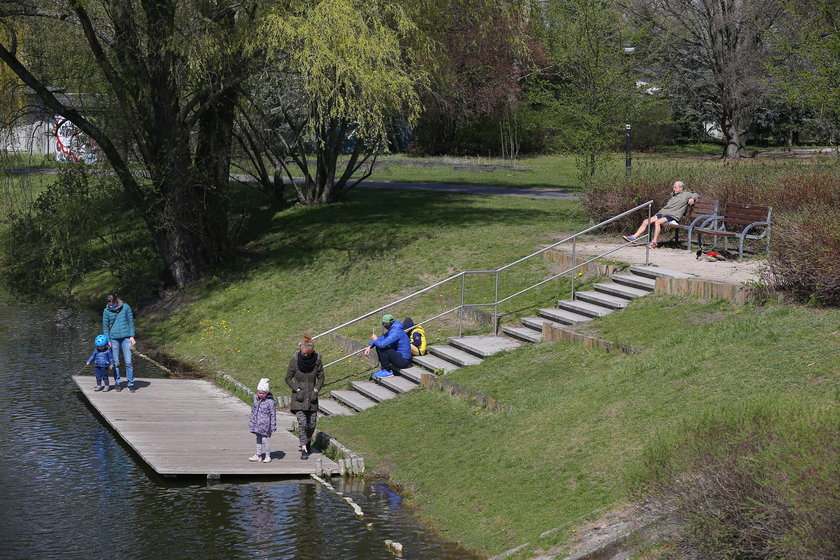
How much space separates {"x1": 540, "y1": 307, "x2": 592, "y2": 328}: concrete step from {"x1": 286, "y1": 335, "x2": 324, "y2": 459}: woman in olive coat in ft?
17.2

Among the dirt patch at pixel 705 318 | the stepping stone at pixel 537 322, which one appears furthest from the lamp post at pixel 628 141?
the dirt patch at pixel 705 318

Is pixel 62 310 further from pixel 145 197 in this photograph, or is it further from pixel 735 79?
pixel 735 79

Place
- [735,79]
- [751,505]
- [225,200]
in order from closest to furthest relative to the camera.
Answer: [751,505] < [225,200] < [735,79]

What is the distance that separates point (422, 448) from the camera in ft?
50.8

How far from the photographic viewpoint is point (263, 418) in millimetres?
15125

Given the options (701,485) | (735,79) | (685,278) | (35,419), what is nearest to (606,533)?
(701,485)

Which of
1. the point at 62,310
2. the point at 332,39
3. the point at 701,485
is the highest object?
the point at 332,39

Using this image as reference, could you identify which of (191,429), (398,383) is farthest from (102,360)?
(398,383)

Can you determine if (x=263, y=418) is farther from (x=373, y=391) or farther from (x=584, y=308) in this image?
(x=584, y=308)

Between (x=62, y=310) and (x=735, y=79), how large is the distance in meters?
35.1

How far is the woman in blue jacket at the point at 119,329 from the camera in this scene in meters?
20.2

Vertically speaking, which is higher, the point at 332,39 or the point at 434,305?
the point at 332,39

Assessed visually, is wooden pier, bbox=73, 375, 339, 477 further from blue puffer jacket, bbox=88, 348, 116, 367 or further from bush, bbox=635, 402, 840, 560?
Result: bush, bbox=635, 402, 840, 560

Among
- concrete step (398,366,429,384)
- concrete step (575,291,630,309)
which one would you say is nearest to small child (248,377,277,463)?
concrete step (398,366,429,384)
